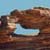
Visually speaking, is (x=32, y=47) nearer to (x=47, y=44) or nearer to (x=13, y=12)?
(x=47, y=44)

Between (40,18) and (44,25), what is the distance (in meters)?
0.13

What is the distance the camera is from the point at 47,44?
5.25 metres

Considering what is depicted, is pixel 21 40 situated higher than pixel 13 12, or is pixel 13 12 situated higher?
pixel 13 12

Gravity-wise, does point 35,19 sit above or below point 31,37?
above

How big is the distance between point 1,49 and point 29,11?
76 cm

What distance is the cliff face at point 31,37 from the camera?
522cm

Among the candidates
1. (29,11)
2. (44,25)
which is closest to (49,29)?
(44,25)

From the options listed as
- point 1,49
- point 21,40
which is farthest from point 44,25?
point 1,49

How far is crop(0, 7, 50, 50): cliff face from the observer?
5223mm

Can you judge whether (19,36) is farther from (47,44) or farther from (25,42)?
(47,44)

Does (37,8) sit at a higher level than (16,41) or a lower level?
higher

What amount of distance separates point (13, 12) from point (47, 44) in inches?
29.1

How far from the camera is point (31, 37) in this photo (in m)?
5.28

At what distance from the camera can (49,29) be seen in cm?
520
